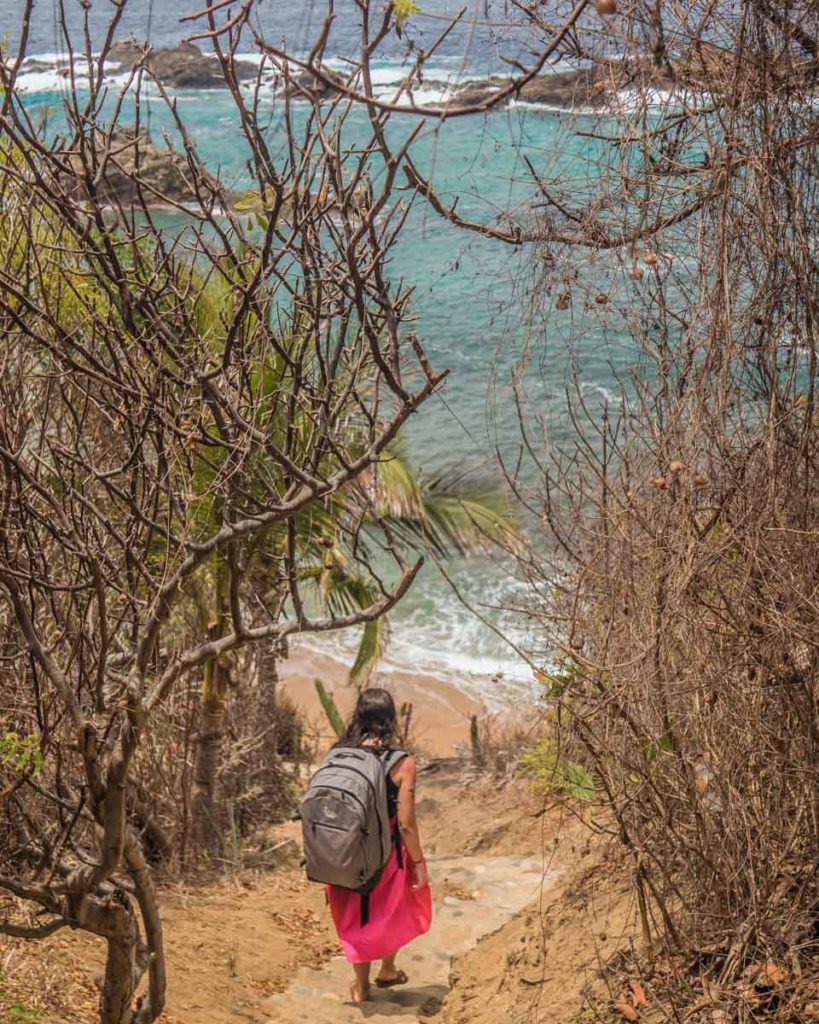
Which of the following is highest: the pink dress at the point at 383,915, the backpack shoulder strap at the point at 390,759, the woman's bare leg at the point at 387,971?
the backpack shoulder strap at the point at 390,759

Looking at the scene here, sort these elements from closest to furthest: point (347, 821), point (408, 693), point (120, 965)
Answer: point (120, 965) < point (347, 821) < point (408, 693)

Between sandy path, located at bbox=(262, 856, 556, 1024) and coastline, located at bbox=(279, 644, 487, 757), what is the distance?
7.01 meters

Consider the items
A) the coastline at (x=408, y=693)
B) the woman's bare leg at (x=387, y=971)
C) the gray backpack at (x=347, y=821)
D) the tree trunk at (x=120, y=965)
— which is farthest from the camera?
the coastline at (x=408, y=693)

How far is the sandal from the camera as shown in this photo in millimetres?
6668

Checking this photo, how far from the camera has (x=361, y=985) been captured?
641 cm

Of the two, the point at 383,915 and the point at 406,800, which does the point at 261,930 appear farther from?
the point at 406,800

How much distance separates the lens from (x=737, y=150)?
4.55 meters

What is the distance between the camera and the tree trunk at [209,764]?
9.32 metres

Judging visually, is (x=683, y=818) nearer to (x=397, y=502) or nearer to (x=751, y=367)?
(x=751, y=367)

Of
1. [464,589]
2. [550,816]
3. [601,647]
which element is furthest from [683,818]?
[464,589]

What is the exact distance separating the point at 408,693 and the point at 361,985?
1269 centimetres

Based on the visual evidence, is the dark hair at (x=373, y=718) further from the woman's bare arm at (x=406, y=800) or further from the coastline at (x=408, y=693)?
the coastline at (x=408, y=693)

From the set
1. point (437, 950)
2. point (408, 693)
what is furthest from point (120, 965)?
point (408, 693)

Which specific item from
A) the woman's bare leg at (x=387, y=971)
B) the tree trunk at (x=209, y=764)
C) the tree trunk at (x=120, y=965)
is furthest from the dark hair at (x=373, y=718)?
the tree trunk at (x=209, y=764)
